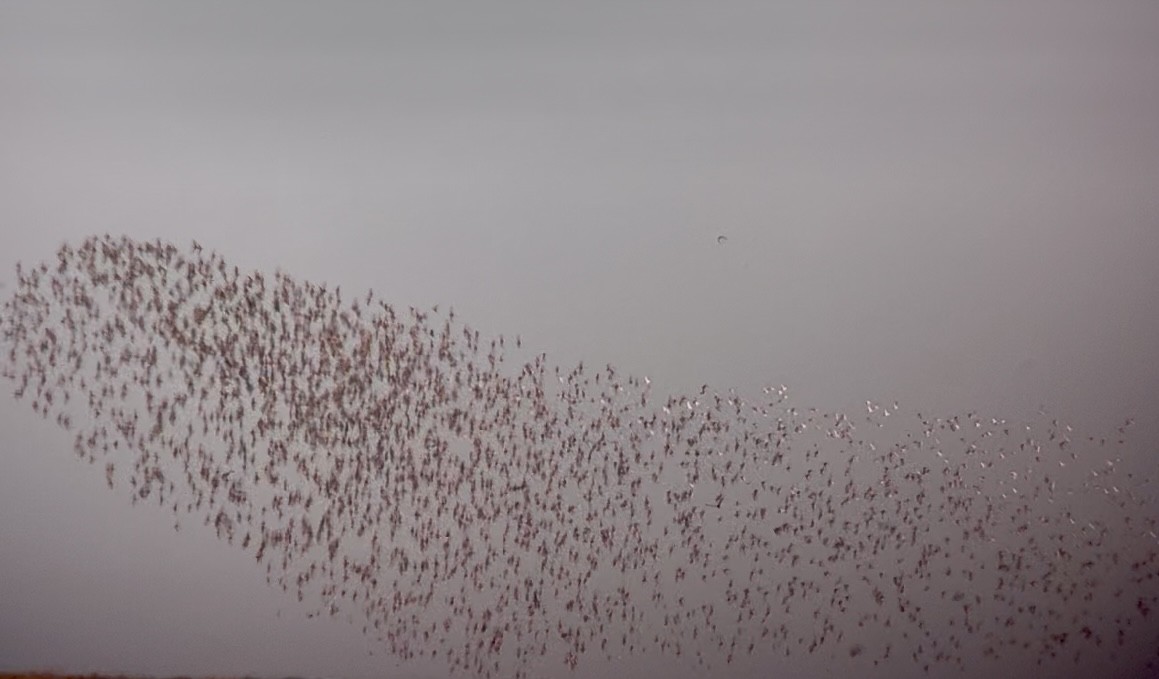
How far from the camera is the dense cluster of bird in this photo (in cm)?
A: 321

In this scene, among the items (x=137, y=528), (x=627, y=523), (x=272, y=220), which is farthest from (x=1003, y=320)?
(x=137, y=528)

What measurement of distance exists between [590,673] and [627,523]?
Result: 0.51m

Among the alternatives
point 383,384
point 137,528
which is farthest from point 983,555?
point 137,528

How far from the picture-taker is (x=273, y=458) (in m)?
3.24

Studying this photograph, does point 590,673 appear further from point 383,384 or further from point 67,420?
point 67,420

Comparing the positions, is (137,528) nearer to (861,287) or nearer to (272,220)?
(272,220)

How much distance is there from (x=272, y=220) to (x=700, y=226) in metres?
1.33

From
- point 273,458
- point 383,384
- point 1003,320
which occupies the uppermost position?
point 1003,320

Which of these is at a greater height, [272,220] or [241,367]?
[272,220]

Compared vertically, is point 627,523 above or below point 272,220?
below

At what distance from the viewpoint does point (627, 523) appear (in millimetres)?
3291

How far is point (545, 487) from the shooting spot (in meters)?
3.28

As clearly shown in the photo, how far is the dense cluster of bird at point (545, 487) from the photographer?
10.5ft

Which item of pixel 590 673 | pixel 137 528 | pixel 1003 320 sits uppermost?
pixel 1003 320
